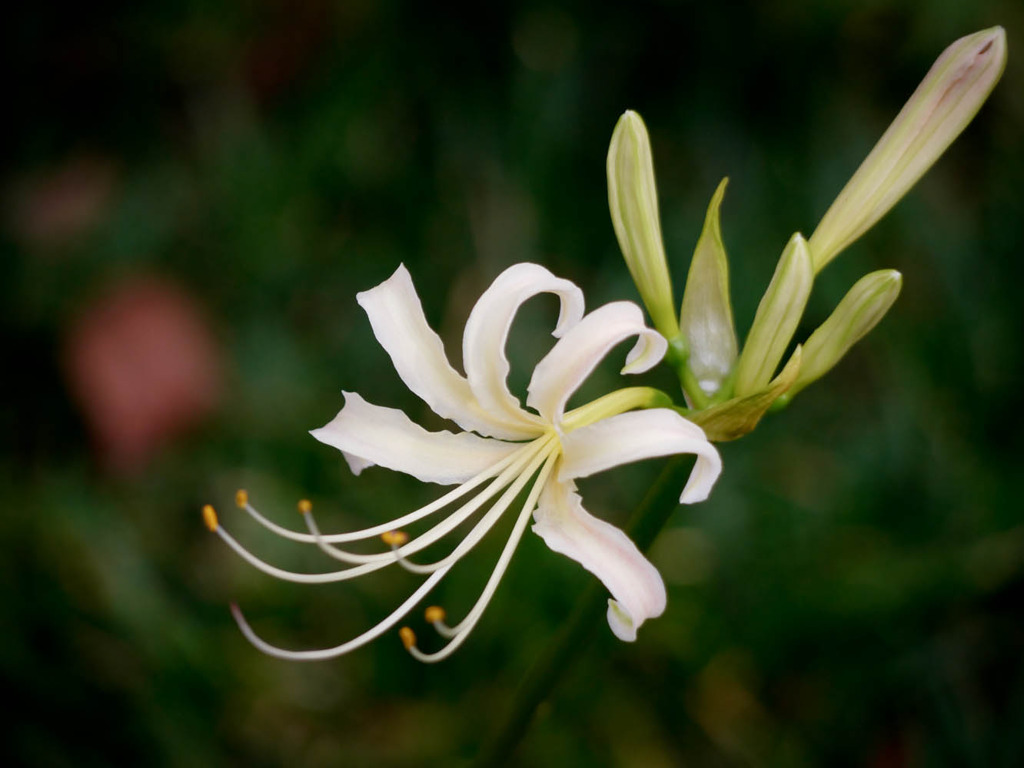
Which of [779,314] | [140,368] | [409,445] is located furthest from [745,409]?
[140,368]

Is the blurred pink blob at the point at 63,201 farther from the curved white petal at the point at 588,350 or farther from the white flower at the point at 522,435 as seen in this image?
the curved white petal at the point at 588,350

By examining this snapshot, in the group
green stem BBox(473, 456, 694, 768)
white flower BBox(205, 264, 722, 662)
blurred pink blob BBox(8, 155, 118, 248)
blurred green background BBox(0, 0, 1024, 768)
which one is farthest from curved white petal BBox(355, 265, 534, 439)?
blurred pink blob BBox(8, 155, 118, 248)

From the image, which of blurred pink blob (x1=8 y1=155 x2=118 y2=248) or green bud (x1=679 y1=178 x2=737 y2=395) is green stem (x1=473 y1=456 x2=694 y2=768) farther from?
blurred pink blob (x1=8 y1=155 x2=118 y2=248)

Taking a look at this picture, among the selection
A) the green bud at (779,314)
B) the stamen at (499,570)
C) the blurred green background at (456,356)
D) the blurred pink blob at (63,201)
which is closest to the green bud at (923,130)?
the green bud at (779,314)

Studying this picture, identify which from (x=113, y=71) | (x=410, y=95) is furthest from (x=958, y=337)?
(x=113, y=71)

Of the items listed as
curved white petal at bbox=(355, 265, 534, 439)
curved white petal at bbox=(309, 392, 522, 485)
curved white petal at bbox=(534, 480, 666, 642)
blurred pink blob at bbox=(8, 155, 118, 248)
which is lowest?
curved white petal at bbox=(534, 480, 666, 642)

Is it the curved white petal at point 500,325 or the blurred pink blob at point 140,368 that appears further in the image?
the blurred pink blob at point 140,368

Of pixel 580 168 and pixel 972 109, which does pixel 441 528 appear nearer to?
pixel 972 109
